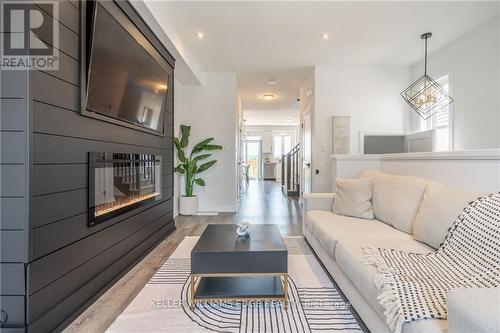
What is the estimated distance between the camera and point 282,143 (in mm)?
12820

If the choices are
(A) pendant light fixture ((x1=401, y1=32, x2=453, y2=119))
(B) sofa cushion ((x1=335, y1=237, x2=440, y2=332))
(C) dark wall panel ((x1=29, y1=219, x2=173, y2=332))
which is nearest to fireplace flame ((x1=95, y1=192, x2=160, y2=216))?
(C) dark wall panel ((x1=29, y1=219, x2=173, y2=332))

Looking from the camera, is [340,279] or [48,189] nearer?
[48,189]

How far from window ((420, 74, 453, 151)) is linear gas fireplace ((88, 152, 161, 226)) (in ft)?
13.5

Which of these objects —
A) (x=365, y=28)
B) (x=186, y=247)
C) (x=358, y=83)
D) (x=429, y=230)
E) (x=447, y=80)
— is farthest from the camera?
(x=358, y=83)

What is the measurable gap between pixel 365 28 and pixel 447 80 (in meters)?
1.69

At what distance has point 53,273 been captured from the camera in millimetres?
1546

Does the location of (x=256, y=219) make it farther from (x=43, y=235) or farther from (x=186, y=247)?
(x=43, y=235)

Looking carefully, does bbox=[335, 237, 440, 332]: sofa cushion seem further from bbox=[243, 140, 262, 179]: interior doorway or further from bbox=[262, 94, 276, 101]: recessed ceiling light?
bbox=[243, 140, 262, 179]: interior doorway

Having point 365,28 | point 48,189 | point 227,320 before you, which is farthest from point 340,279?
point 365,28

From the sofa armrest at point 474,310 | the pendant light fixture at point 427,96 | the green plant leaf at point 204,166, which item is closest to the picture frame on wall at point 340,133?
the pendant light fixture at point 427,96

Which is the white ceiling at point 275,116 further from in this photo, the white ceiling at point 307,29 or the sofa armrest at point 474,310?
the sofa armrest at point 474,310

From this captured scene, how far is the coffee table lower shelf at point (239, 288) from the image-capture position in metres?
1.69

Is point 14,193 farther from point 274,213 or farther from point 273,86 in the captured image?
point 273,86

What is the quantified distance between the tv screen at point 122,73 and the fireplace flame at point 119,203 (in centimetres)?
74
